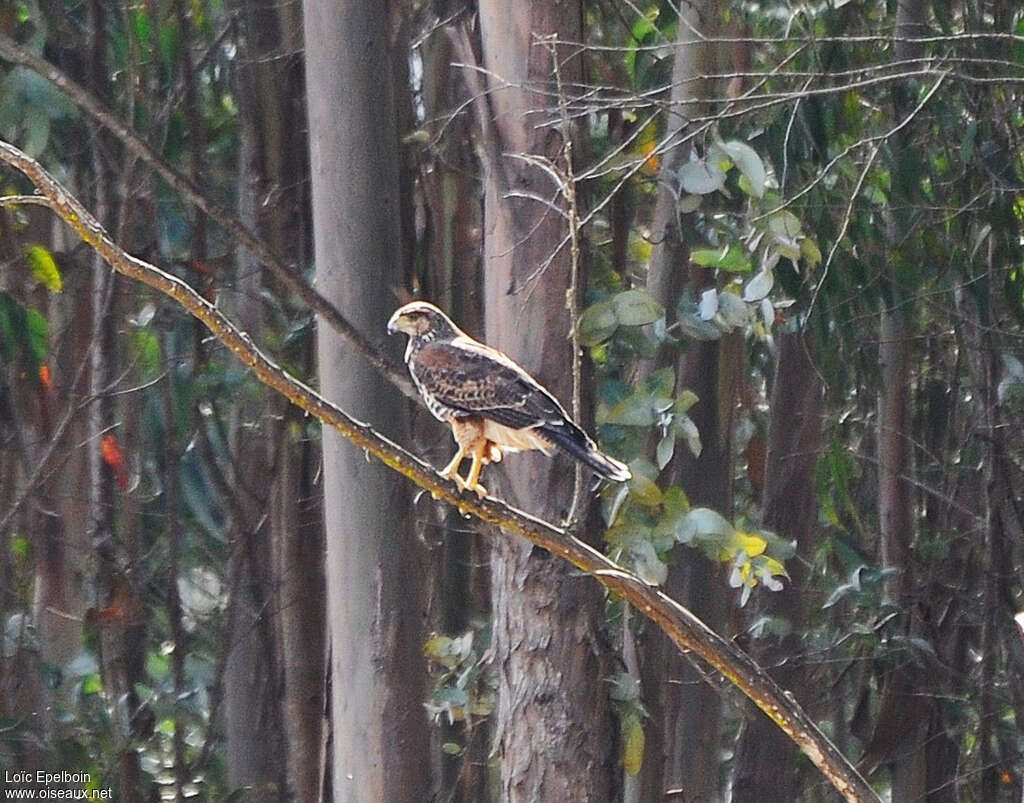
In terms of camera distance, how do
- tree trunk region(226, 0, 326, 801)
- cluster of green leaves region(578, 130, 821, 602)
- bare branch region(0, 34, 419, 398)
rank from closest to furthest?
1. bare branch region(0, 34, 419, 398)
2. cluster of green leaves region(578, 130, 821, 602)
3. tree trunk region(226, 0, 326, 801)

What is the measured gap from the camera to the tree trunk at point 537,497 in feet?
12.7

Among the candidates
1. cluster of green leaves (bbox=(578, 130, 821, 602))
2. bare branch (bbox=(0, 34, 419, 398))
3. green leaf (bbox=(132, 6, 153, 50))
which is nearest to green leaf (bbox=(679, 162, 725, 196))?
cluster of green leaves (bbox=(578, 130, 821, 602))

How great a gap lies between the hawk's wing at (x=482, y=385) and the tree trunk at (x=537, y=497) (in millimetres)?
138

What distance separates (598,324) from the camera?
3793 mm

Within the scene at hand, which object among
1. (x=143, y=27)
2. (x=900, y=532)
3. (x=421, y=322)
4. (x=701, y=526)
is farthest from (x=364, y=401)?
(x=900, y=532)

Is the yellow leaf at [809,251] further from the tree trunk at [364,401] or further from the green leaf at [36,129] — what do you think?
the green leaf at [36,129]

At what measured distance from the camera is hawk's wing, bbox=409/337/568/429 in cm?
350

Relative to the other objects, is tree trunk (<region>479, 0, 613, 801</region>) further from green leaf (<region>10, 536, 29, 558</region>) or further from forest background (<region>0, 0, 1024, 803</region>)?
green leaf (<region>10, 536, 29, 558</region>)

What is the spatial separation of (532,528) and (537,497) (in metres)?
1.25

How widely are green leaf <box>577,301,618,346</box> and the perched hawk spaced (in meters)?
0.17

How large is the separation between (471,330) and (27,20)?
186 cm

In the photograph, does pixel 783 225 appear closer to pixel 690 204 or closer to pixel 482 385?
pixel 690 204

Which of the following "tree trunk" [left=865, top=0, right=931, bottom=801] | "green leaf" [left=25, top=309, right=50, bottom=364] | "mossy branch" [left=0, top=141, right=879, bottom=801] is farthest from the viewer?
"tree trunk" [left=865, top=0, right=931, bottom=801]

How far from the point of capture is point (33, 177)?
2.24 metres
